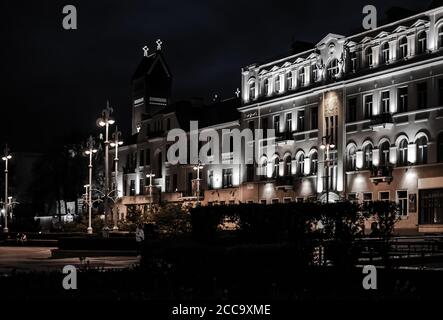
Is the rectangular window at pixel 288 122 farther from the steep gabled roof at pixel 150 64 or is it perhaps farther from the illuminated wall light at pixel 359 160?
the steep gabled roof at pixel 150 64

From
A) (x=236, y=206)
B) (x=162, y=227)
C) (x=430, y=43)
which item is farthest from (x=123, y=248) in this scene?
(x=430, y=43)

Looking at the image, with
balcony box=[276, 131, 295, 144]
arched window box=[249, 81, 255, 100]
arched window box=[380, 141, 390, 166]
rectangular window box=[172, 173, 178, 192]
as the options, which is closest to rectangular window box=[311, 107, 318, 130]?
balcony box=[276, 131, 295, 144]

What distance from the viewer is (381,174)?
48.5 metres

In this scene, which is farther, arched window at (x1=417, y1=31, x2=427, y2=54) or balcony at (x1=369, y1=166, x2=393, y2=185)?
balcony at (x1=369, y1=166, x2=393, y2=185)

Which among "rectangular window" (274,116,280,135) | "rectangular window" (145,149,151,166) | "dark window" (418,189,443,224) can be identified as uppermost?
"rectangular window" (274,116,280,135)

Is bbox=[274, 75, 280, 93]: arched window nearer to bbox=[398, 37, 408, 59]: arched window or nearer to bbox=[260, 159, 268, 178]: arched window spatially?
bbox=[260, 159, 268, 178]: arched window

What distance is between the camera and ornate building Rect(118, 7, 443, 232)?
46.2 m

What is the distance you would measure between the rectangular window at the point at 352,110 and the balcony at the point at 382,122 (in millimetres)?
2623

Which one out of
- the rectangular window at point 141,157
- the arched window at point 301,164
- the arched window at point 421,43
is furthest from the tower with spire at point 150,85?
the arched window at point 421,43

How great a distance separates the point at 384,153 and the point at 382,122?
2453mm

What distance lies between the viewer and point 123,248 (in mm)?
36531

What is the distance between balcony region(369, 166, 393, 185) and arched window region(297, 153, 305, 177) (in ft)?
29.6

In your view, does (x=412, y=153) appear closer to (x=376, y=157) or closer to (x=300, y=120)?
(x=376, y=157)

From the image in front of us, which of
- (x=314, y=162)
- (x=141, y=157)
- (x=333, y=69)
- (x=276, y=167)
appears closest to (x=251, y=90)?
(x=276, y=167)
